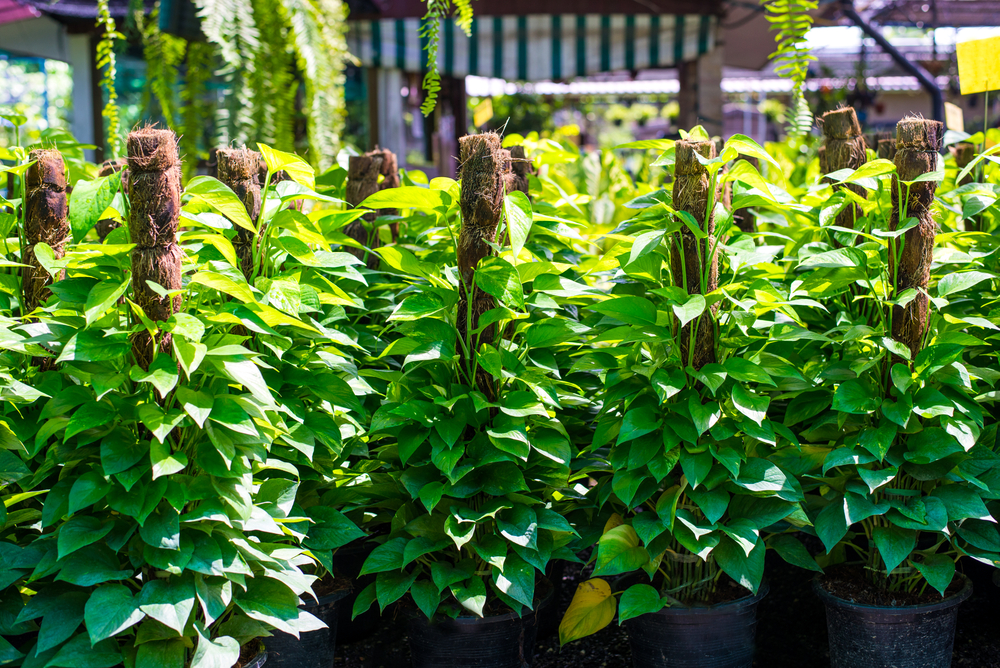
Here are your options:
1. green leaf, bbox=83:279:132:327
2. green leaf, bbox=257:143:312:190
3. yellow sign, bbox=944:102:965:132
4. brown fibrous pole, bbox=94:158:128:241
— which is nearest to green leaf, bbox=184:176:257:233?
green leaf, bbox=257:143:312:190

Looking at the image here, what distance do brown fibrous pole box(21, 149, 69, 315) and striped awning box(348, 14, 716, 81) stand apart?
3838mm

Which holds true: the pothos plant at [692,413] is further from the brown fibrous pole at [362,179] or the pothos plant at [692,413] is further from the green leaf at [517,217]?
the brown fibrous pole at [362,179]

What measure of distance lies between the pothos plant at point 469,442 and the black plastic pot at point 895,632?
637 millimetres

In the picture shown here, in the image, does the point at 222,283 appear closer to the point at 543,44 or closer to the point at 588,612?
the point at 588,612

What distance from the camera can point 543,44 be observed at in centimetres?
541

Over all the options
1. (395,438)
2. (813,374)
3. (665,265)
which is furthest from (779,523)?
(395,438)

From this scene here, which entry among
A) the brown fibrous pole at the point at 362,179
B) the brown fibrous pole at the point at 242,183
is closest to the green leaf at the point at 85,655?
the brown fibrous pole at the point at 242,183

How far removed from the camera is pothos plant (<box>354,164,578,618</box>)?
62.2 inches

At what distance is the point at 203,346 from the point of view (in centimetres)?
129

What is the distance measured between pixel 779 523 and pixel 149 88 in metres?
3.03

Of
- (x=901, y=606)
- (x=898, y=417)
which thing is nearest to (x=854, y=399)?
(x=898, y=417)

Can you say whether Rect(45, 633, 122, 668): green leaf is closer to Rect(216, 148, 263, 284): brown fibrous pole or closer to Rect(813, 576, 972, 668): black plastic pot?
Rect(216, 148, 263, 284): brown fibrous pole

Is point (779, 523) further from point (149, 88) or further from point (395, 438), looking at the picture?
point (149, 88)

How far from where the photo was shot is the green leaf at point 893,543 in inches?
62.4
